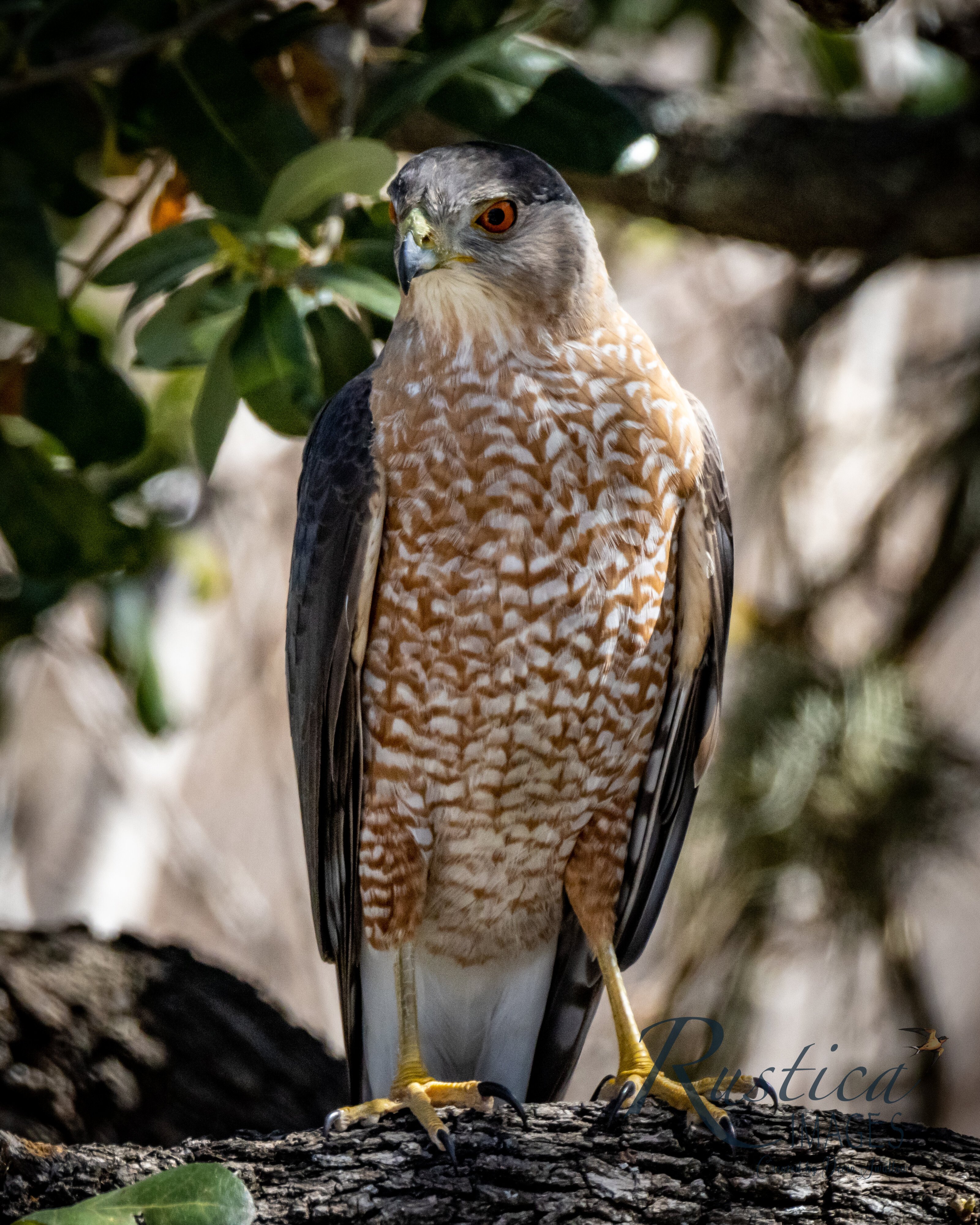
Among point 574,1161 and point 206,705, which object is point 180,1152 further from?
point 206,705

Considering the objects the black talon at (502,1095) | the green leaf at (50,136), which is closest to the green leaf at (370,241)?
the green leaf at (50,136)

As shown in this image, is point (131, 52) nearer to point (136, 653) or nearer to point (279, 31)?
point (279, 31)

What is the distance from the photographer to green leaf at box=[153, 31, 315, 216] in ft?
7.82

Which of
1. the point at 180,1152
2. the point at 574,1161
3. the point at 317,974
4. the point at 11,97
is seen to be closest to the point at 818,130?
the point at 11,97

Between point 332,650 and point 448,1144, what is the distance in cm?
87

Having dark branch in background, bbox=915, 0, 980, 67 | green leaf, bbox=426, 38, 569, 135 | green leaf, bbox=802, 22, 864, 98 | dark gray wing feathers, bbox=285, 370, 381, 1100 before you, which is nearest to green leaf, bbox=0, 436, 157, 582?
dark gray wing feathers, bbox=285, 370, 381, 1100

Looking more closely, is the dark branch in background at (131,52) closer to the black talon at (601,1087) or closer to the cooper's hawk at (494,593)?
the cooper's hawk at (494,593)

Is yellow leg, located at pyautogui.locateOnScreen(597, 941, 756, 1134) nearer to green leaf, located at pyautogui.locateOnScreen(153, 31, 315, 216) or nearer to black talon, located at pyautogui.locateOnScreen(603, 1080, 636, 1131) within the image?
black talon, located at pyautogui.locateOnScreen(603, 1080, 636, 1131)

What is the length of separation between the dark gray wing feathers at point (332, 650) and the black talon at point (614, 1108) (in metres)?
0.63

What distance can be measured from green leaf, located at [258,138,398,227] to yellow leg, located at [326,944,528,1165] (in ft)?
4.48

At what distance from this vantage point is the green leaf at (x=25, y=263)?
2.35 metres

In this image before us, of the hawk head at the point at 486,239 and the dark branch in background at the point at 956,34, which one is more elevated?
the dark branch in background at the point at 956,34

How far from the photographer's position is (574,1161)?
1.84 metres

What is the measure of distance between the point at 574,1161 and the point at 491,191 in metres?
1.59
